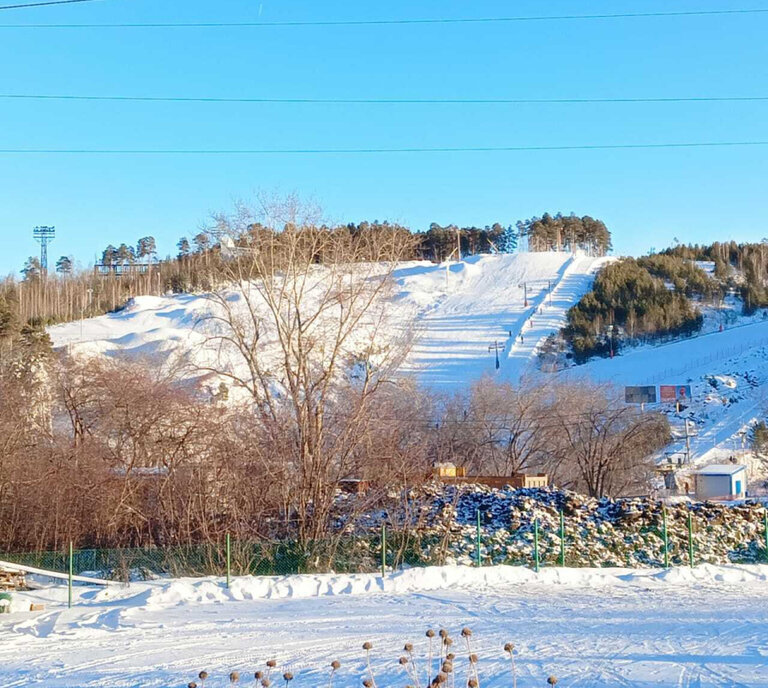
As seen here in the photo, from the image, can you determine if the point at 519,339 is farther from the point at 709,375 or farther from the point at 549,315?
the point at 709,375

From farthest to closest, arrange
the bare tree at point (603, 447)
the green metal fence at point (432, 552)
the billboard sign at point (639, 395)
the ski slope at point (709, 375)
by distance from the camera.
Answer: the ski slope at point (709, 375), the billboard sign at point (639, 395), the bare tree at point (603, 447), the green metal fence at point (432, 552)

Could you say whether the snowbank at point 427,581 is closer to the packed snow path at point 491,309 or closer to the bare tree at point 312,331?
the bare tree at point 312,331

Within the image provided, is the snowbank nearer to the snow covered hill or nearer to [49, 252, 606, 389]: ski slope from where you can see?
the snow covered hill

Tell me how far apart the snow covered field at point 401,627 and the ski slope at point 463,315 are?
145ft

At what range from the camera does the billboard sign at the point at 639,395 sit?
62.4 metres

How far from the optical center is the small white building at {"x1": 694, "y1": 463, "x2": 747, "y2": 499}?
145 feet

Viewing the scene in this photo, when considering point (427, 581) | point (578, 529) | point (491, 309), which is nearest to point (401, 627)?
point (427, 581)

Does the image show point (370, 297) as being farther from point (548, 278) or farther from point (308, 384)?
point (548, 278)

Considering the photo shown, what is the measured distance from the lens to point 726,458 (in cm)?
5562

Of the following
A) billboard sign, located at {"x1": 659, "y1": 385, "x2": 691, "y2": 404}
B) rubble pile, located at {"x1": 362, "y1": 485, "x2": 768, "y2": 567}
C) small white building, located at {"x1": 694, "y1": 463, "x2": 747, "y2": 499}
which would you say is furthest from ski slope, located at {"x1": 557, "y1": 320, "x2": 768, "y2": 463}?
rubble pile, located at {"x1": 362, "y1": 485, "x2": 768, "y2": 567}

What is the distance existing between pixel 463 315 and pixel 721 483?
62824 millimetres

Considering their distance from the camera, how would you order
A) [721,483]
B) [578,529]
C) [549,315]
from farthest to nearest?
[549,315] → [721,483] → [578,529]

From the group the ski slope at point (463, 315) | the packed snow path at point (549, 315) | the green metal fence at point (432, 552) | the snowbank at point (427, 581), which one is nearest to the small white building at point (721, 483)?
the green metal fence at point (432, 552)

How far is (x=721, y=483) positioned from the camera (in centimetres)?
4456
